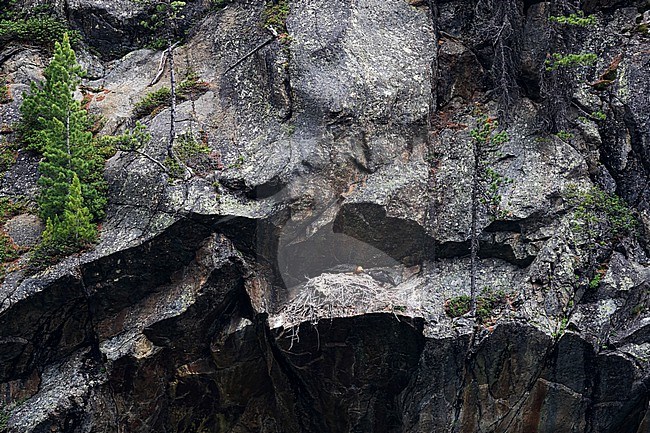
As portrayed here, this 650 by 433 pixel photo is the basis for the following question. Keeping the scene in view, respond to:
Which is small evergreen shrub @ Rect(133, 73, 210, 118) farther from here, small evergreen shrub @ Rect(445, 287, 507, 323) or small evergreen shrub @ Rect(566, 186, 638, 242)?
small evergreen shrub @ Rect(566, 186, 638, 242)

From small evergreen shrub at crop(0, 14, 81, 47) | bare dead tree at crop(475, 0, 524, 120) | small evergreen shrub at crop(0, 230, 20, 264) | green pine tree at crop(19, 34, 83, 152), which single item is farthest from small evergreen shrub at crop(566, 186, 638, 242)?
small evergreen shrub at crop(0, 14, 81, 47)

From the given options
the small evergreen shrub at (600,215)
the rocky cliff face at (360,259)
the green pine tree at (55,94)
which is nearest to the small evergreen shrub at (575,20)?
the rocky cliff face at (360,259)

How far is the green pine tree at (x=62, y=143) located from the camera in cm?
1158

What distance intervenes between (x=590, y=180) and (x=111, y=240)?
27.1 ft

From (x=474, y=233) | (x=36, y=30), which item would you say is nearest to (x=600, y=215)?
(x=474, y=233)

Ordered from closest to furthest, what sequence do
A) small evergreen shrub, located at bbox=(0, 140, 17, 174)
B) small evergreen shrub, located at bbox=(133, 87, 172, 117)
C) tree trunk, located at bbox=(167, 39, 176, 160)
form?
tree trunk, located at bbox=(167, 39, 176, 160) < small evergreen shrub, located at bbox=(0, 140, 17, 174) < small evergreen shrub, located at bbox=(133, 87, 172, 117)

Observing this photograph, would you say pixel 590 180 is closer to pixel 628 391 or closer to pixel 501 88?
pixel 501 88

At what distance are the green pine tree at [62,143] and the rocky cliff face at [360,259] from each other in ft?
1.22

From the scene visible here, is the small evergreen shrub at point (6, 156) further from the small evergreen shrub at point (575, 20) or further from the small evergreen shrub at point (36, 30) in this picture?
the small evergreen shrub at point (575, 20)

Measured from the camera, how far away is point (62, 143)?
1184 cm

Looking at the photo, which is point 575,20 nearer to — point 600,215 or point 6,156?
point 600,215

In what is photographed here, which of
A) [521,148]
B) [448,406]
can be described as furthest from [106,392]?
[521,148]

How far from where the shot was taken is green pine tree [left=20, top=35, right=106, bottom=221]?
11578mm

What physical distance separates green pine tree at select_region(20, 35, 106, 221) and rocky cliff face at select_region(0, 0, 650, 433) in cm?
37
